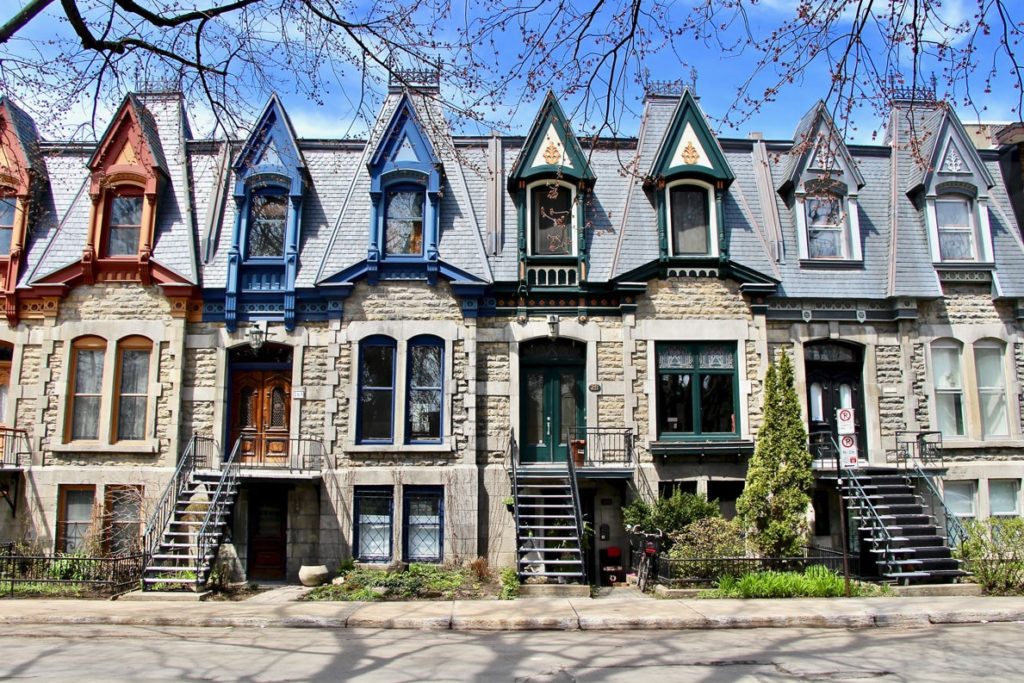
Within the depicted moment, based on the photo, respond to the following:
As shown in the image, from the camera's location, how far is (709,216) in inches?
740

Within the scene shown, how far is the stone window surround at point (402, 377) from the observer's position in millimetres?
17359

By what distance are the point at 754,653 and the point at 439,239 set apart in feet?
36.9

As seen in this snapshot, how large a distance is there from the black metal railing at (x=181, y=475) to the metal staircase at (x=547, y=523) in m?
6.57

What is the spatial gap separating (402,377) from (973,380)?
12.8m

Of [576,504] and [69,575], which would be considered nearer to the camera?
[69,575]

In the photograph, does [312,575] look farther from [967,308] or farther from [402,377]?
[967,308]

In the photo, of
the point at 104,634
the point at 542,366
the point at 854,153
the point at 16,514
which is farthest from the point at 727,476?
the point at 16,514

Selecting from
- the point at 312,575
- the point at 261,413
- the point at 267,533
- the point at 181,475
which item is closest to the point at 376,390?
the point at 261,413

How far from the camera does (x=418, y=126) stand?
61.7ft

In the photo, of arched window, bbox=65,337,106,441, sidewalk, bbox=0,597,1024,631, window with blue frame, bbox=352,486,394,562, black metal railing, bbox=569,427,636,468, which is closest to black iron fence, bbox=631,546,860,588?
sidewalk, bbox=0,597,1024,631

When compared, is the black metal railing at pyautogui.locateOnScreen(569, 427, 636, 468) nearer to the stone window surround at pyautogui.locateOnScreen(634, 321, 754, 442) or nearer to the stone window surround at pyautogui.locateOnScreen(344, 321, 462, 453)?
the stone window surround at pyautogui.locateOnScreen(634, 321, 754, 442)

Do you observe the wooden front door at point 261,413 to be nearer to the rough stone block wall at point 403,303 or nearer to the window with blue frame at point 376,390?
the window with blue frame at point 376,390

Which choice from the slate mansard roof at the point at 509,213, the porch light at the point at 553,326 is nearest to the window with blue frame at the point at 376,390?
the slate mansard roof at the point at 509,213

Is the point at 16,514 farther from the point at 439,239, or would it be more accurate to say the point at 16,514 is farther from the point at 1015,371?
the point at 1015,371
